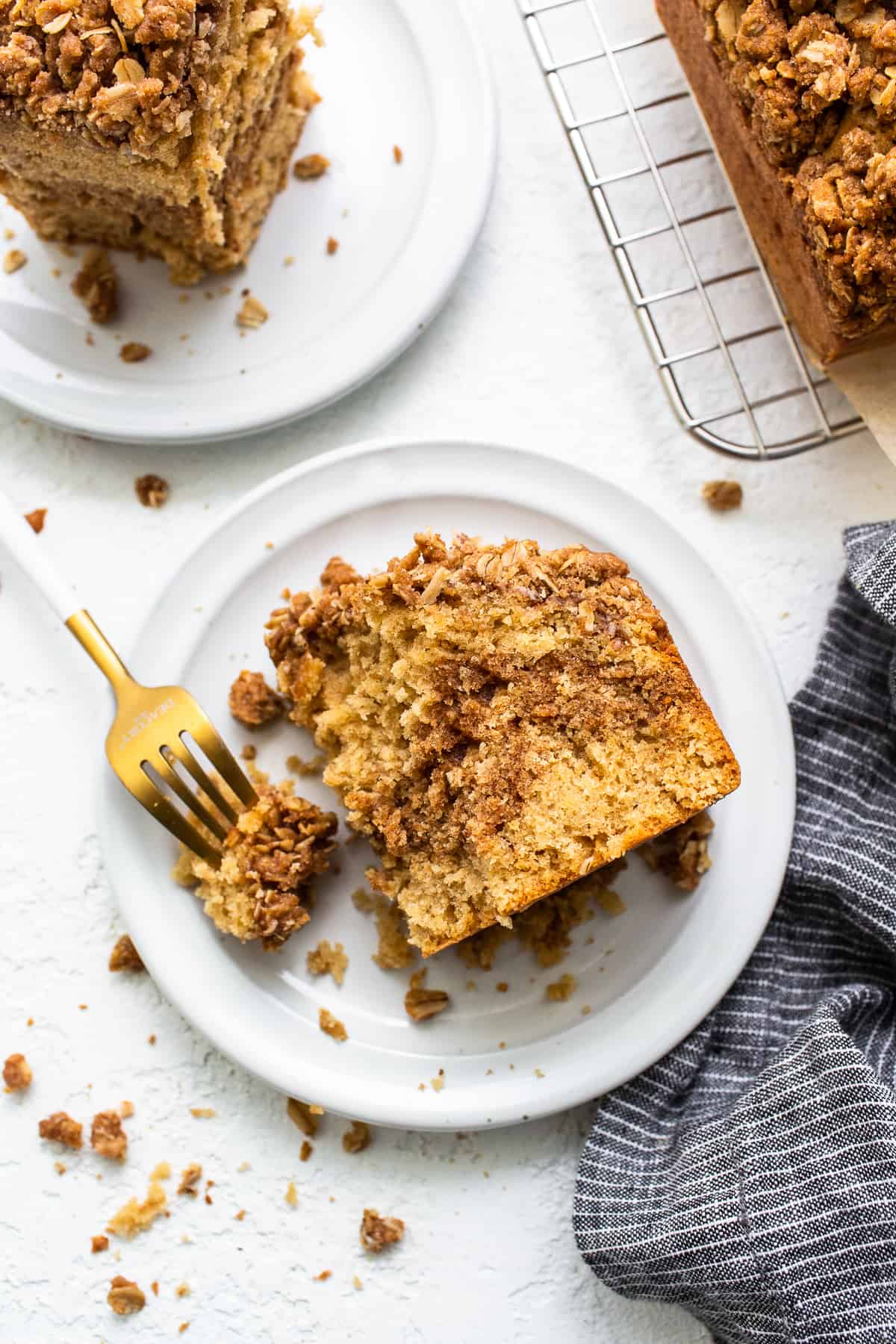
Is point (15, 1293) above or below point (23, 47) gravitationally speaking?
below

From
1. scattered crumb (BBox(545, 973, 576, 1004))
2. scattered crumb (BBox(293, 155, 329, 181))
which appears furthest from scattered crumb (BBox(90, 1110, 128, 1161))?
scattered crumb (BBox(293, 155, 329, 181))

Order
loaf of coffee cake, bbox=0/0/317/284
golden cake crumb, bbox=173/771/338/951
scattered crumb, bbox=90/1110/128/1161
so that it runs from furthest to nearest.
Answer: scattered crumb, bbox=90/1110/128/1161
golden cake crumb, bbox=173/771/338/951
loaf of coffee cake, bbox=0/0/317/284

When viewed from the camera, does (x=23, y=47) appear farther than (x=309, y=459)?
No

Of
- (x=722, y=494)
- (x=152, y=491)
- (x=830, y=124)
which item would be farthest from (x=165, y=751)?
(x=830, y=124)

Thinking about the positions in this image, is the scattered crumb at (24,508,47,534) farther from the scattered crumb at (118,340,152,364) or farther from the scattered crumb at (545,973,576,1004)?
the scattered crumb at (545,973,576,1004)

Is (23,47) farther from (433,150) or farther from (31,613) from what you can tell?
(31,613)

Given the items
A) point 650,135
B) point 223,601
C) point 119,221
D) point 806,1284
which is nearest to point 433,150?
point 650,135
